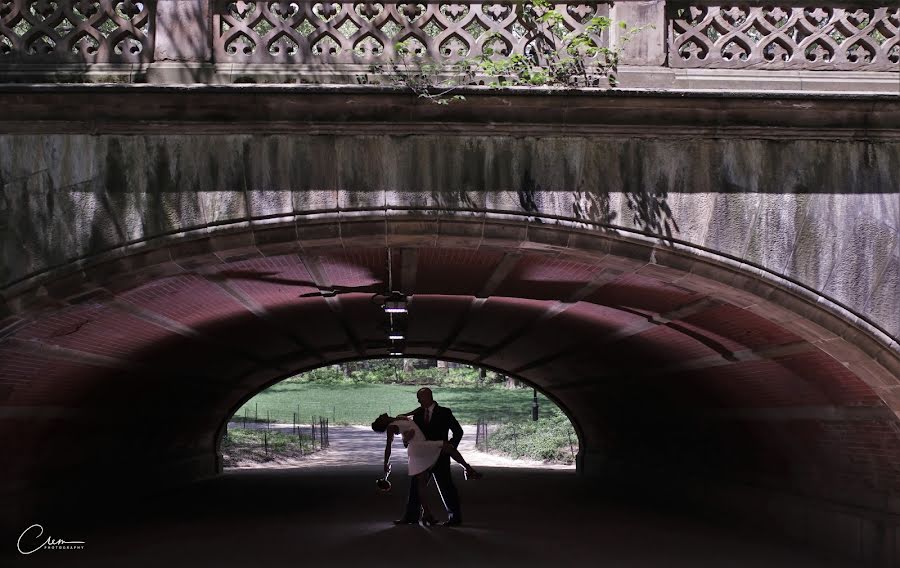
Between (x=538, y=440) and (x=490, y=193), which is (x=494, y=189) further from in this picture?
(x=538, y=440)

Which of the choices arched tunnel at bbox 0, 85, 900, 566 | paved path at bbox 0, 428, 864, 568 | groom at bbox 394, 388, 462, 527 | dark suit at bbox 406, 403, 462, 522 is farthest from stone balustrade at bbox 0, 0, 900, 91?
paved path at bbox 0, 428, 864, 568

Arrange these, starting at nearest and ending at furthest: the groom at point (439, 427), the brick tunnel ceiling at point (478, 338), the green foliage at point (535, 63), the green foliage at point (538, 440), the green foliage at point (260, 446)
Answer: the green foliage at point (535, 63) < the brick tunnel ceiling at point (478, 338) < the groom at point (439, 427) < the green foliage at point (260, 446) < the green foliage at point (538, 440)

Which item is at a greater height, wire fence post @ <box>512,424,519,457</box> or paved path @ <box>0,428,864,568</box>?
paved path @ <box>0,428,864,568</box>

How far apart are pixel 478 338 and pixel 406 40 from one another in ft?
34.5

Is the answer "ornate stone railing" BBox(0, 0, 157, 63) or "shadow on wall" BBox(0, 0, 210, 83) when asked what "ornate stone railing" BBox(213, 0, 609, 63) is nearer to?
"shadow on wall" BBox(0, 0, 210, 83)

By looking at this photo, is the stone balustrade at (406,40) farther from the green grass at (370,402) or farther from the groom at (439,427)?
the green grass at (370,402)

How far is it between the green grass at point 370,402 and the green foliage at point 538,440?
4610mm

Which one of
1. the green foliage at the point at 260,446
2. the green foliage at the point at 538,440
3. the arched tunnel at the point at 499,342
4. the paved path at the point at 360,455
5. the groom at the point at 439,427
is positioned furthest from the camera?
the green foliage at the point at 538,440

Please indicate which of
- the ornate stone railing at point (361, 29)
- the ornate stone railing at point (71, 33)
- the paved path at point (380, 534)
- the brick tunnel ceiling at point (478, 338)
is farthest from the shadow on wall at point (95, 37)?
the paved path at point (380, 534)

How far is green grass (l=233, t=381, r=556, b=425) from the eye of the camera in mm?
41156

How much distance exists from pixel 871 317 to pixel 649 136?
2205mm

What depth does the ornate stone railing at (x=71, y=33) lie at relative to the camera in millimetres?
8422

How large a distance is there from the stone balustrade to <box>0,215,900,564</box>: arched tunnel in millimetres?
1296

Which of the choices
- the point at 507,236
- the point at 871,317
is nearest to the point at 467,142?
the point at 507,236
